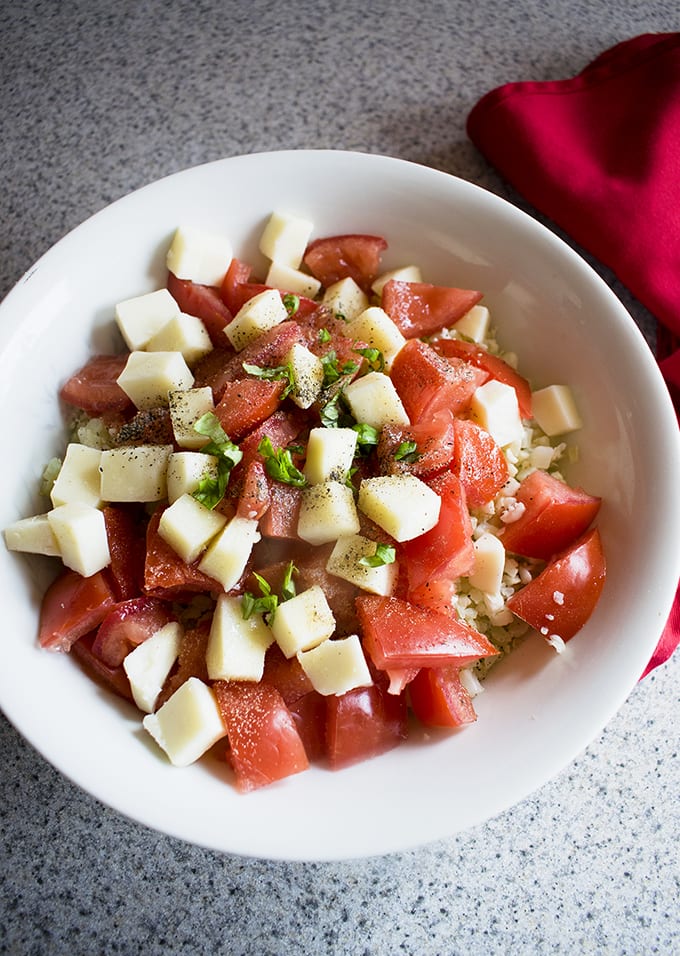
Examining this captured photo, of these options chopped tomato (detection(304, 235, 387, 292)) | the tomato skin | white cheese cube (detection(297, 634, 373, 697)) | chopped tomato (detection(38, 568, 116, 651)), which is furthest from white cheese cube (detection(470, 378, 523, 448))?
chopped tomato (detection(38, 568, 116, 651))

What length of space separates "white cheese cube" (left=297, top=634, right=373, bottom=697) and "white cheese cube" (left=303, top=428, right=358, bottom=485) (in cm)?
26

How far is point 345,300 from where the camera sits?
1608 millimetres

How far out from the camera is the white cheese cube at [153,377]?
1450mm

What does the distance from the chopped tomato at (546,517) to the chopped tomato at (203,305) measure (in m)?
0.60

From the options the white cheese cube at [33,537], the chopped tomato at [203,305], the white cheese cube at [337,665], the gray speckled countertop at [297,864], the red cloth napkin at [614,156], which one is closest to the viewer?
the white cheese cube at [337,665]

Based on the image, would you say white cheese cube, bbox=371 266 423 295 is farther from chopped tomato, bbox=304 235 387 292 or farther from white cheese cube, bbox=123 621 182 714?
white cheese cube, bbox=123 621 182 714

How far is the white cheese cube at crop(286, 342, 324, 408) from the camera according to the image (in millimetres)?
1413

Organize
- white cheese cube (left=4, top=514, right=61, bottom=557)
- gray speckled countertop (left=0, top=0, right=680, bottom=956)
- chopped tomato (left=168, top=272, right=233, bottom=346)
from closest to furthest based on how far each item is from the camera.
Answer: white cheese cube (left=4, top=514, right=61, bottom=557) < gray speckled countertop (left=0, top=0, right=680, bottom=956) < chopped tomato (left=168, top=272, right=233, bottom=346)

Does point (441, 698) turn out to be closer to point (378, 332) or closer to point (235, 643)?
point (235, 643)

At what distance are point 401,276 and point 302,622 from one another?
0.70 metres

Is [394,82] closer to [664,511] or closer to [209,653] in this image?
[664,511]

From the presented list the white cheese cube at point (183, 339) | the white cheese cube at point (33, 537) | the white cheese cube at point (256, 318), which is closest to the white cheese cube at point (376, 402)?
the white cheese cube at point (256, 318)

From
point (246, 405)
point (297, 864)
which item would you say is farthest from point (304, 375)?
point (297, 864)

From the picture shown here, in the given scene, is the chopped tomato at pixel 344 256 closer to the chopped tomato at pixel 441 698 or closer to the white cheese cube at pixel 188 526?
the white cheese cube at pixel 188 526
